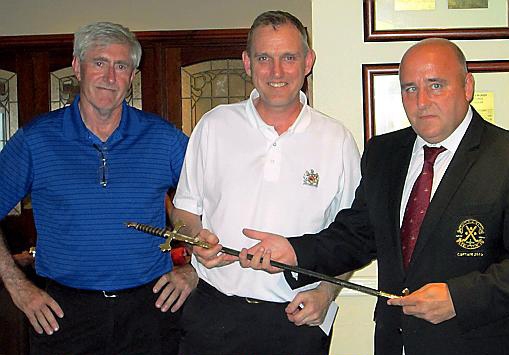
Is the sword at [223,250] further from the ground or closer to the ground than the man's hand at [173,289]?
further from the ground

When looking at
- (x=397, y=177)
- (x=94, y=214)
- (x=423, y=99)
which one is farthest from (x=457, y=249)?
(x=94, y=214)

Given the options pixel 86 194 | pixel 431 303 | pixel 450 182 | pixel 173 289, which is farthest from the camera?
pixel 173 289

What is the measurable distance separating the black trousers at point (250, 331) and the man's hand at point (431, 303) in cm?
48

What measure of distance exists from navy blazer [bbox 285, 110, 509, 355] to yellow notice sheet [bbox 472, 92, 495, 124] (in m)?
0.54

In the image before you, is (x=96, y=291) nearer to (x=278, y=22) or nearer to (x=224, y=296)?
(x=224, y=296)

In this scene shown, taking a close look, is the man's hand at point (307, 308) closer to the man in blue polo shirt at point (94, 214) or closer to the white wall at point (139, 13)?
the man in blue polo shirt at point (94, 214)

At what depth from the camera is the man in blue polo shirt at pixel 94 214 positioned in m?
2.42

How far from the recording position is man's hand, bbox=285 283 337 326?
2.24 m

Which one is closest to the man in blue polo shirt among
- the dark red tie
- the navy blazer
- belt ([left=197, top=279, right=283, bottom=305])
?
belt ([left=197, top=279, right=283, bottom=305])

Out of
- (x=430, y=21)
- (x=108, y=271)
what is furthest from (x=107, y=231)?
(x=430, y=21)

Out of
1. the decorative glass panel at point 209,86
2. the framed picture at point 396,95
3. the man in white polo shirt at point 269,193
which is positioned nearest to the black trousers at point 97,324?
the man in white polo shirt at point 269,193

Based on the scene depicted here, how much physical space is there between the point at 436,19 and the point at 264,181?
35.9 inches

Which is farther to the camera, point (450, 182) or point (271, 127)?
point (271, 127)

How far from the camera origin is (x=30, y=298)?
245 centimetres
